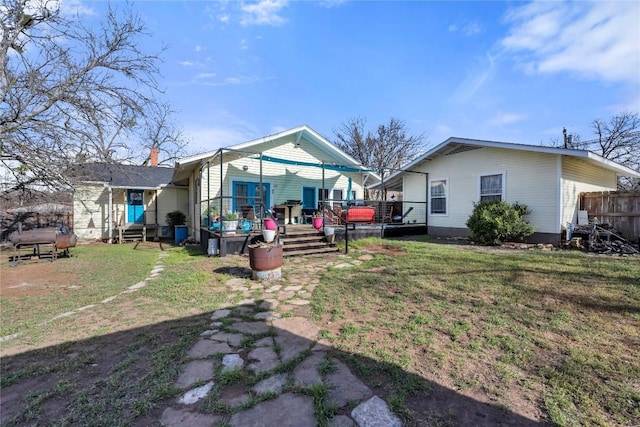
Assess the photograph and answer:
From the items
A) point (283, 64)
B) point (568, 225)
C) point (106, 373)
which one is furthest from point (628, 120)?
point (106, 373)

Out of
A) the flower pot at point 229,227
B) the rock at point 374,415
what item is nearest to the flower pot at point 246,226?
the flower pot at point 229,227

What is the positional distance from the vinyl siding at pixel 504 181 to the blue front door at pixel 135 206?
13.5 m

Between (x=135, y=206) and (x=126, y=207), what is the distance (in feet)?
1.27

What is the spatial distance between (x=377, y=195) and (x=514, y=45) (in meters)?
12.8

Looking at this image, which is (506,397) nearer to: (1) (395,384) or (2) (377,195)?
(1) (395,384)

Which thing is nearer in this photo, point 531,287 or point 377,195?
point 531,287

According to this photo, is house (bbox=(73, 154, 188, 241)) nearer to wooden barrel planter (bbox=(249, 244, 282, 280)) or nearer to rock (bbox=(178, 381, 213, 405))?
wooden barrel planter (bbox=(249, 244, 282, 280))

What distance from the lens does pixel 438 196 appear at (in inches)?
481

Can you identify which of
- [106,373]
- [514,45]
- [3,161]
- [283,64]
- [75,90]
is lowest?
[106,373]

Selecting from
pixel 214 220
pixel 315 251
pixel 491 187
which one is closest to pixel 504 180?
pixel 491 187

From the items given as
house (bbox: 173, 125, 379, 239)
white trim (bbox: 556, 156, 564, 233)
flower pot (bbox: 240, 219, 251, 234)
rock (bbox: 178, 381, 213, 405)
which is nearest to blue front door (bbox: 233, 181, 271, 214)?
house (bbox: 173, 125, 379, 239)

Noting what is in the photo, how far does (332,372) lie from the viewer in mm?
2352

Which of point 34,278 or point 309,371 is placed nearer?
point 309,371

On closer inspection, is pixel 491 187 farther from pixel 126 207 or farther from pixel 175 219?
pixel 126 207
